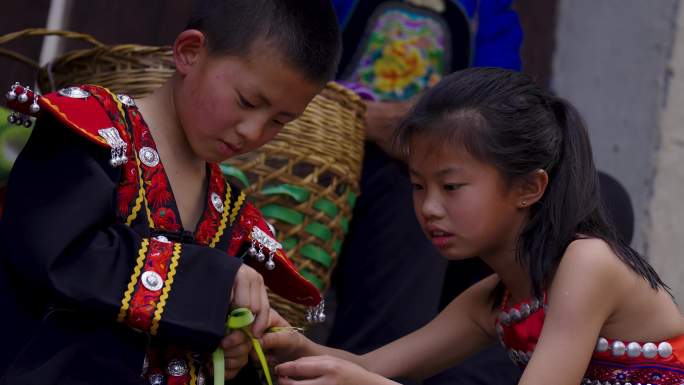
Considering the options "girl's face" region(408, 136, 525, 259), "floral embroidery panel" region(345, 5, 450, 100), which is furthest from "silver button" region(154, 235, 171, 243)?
"floral embroidery panel" region(345, 5, 450, 100)

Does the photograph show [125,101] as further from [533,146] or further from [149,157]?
[533,146]

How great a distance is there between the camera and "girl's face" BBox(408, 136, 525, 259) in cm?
197

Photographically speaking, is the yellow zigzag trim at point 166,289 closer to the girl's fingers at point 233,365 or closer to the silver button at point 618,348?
the girl's fingers at point 233,365

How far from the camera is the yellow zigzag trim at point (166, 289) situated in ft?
5.44

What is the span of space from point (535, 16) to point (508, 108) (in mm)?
1918

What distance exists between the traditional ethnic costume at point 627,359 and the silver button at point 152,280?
2.29 ft

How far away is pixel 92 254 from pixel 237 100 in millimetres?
383

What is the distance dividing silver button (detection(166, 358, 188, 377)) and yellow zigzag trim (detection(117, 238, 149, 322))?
16 centimetres

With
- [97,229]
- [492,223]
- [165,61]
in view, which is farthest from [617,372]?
[165,61]

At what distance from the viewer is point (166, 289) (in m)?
1.69

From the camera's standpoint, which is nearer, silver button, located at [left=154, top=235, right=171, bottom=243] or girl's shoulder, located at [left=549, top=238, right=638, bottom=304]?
silver button, located at [left=154, top=235, right=171, bottom=243]

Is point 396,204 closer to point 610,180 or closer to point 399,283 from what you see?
point 399,283

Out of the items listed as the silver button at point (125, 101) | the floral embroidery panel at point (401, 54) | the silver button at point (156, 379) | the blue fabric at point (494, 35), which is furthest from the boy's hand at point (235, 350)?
the blue fabric at point (494, 35)

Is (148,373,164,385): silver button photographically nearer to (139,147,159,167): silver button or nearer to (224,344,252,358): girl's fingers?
(224,344,252,358): girl's fingers
